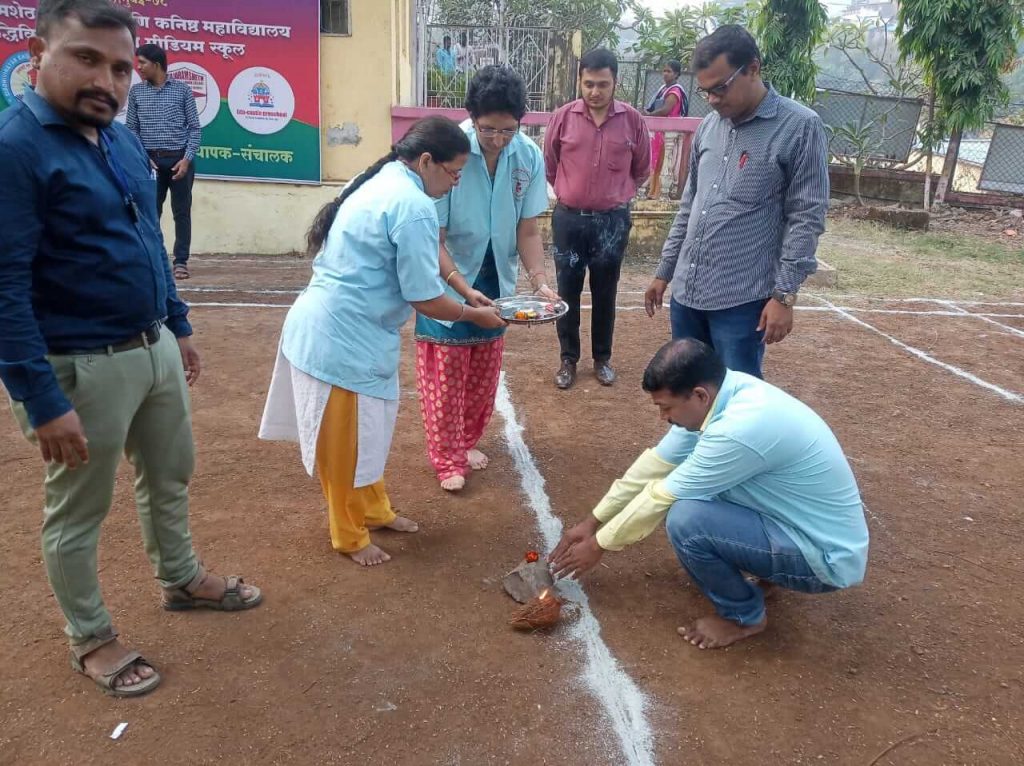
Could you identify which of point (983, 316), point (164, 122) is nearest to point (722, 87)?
point (983, 316)

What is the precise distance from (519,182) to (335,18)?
19.7 ft

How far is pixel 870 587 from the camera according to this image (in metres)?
3.29

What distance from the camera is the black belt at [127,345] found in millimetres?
2232

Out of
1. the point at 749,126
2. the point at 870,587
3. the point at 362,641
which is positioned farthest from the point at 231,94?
the point at 870,587

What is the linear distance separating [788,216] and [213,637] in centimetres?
277

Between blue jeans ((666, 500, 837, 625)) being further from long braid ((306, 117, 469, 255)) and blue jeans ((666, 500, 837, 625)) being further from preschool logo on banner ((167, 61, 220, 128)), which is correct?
preschool logo on banner ((167, 61, 220, 128))

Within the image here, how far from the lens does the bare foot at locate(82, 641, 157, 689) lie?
253 centimetres

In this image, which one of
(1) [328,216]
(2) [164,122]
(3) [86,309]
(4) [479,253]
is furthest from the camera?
(2) [164,122]

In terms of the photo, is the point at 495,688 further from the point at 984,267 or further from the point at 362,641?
the point at 984,267

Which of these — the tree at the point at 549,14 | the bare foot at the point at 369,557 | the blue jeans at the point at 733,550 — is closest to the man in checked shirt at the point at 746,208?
the blue jeans at the point at 733,550

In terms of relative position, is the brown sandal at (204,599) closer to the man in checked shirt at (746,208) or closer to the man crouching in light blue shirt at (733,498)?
the man crouching in light blue shirt at (733,498)

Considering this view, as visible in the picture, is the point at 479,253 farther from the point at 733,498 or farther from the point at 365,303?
the point at 733,498

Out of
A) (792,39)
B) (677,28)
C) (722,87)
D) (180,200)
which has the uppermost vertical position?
(677,28)

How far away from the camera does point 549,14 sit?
2116 cm
